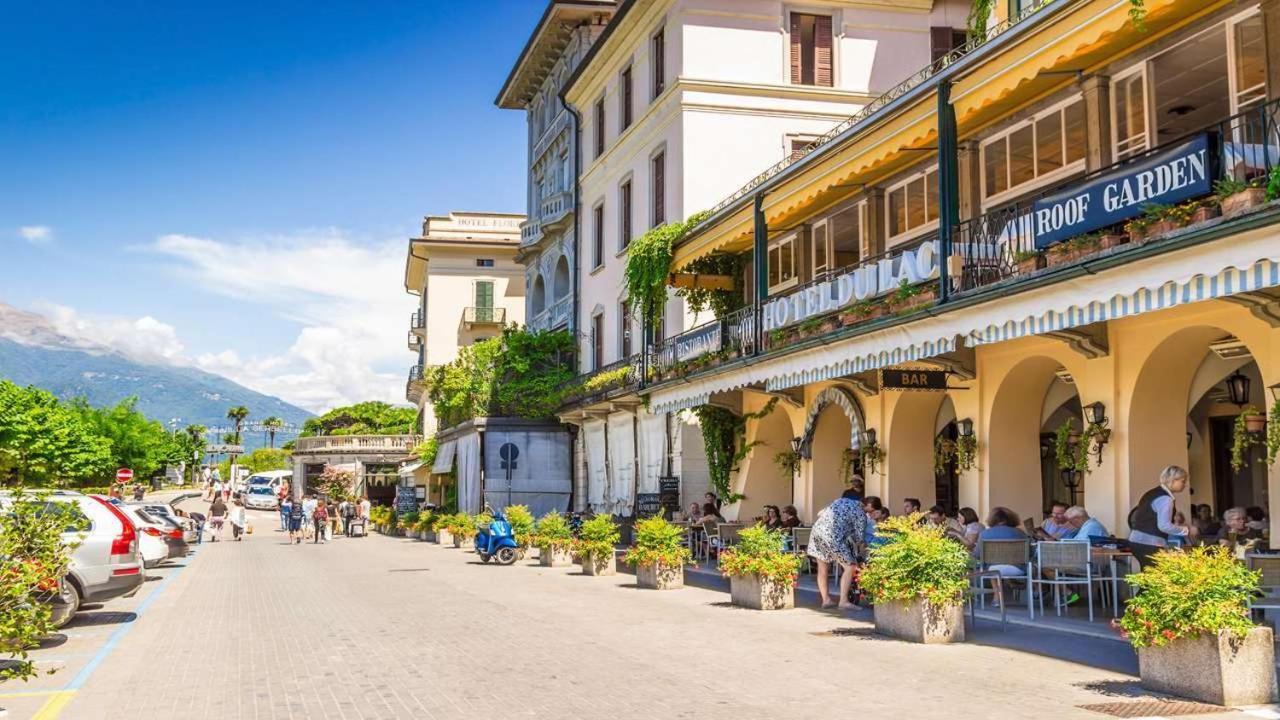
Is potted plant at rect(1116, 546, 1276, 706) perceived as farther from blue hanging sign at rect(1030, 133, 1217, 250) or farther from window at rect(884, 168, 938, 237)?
window at rect(884, 168, 938, 237)

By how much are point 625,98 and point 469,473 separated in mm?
13671

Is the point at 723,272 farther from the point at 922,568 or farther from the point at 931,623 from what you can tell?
the point at 931,623

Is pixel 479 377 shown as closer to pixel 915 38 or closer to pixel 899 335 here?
pixel 915 38

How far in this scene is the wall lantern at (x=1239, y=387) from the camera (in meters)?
16.3

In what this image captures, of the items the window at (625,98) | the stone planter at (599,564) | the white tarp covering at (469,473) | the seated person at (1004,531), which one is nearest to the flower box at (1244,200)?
the seated person at (1004,531)

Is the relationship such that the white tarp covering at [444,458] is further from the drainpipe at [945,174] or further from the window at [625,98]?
the drainpipe at [945,174]

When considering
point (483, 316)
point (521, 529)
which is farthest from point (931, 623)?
point (483, 316)

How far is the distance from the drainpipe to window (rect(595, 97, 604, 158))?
2480cm

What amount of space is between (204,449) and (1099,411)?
502 ft

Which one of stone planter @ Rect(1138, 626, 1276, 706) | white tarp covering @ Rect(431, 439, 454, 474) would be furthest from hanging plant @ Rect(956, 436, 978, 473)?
white tarp covering @ Rect(431, 439, 454, 474)

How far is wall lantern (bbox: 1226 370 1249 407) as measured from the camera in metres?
16.3

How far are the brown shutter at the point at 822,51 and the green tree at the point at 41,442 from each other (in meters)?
47.0

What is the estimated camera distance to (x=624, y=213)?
37.1 meters

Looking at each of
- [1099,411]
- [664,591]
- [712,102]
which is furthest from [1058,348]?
[712,102]
